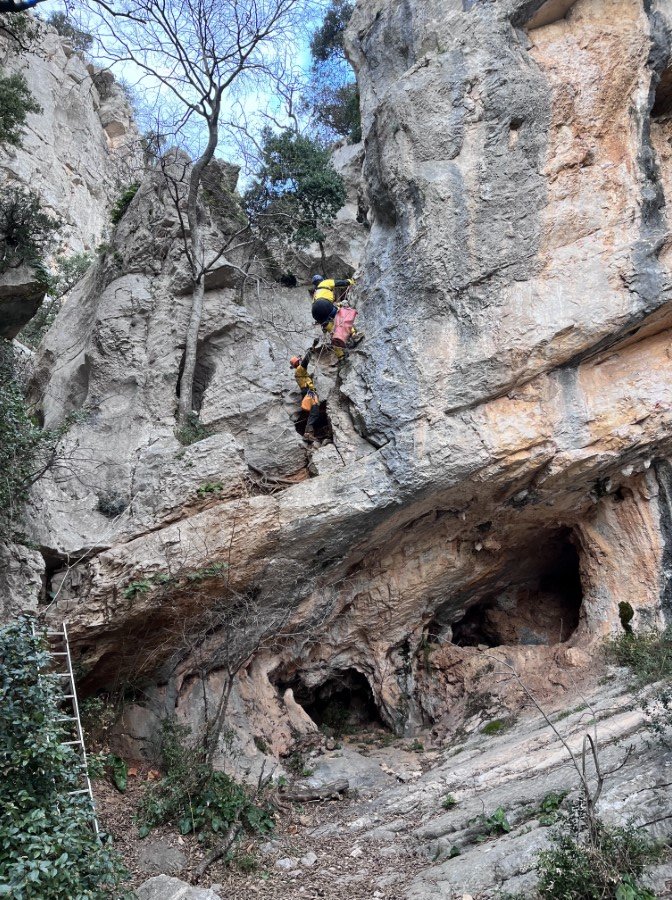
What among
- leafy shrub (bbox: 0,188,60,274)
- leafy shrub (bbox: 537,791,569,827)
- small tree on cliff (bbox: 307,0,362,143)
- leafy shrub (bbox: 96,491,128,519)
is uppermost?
small tree on cliff (bbox: 307,0,362,143)

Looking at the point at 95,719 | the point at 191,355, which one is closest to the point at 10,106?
the point at 191,355

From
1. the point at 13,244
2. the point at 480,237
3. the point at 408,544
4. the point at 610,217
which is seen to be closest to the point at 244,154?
the point at 13,244

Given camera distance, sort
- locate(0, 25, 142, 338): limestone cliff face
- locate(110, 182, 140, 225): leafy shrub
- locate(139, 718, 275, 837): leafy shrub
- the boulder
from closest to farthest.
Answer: the boulder → locate(139, 718, 275, 837): leafy shrub → locate(110, 182, 140, 225): leafy shrub → locate(0, 25, 142, 338): limestone cliff face

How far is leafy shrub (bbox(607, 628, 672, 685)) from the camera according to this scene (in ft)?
28.7

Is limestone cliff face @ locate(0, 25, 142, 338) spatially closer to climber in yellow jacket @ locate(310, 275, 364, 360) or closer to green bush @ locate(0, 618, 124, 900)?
climber in yellow jacket @ locate(310, 275, 364, 360)

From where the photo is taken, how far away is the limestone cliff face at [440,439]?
9609 mm

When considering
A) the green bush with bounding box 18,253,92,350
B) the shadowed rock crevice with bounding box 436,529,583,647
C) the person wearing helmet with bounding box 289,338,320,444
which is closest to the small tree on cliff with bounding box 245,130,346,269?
the person wearing helmet with bounding box 289,338,320,444

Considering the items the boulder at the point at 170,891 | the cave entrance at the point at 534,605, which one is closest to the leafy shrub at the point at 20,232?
the boulder at the point at 170,891

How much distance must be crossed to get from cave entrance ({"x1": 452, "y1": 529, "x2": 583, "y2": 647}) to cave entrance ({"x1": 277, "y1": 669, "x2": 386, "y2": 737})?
6.38 ft

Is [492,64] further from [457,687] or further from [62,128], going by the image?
[62,128]

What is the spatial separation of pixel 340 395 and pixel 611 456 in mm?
4047

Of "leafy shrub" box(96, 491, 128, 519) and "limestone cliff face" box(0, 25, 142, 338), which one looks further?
"limestone cliff face" box(0, 25, 142, 338)

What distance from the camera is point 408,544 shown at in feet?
36.6

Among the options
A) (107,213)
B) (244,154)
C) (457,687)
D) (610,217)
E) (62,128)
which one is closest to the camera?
(610,217)
